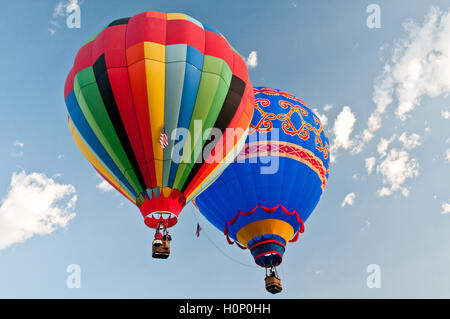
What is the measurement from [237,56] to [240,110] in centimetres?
151

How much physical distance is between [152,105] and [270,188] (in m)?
4.81

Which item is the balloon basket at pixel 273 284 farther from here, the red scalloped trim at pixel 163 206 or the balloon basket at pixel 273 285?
the red scalloped trim at pixel 163 206

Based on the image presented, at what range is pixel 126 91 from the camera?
10031mm

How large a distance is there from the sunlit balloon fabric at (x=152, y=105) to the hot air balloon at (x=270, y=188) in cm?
271

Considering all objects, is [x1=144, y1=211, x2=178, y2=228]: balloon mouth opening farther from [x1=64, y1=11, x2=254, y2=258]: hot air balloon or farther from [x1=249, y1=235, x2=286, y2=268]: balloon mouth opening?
[x1=249, y1=235, x2=286, y2=268]: balloon mouth opening

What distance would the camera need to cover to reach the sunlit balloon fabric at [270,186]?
43.2 feet

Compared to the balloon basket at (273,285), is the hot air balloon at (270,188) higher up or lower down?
higher up

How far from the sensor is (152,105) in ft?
32.8

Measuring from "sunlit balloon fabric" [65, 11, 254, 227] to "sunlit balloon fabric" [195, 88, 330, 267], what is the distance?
8.84 ft

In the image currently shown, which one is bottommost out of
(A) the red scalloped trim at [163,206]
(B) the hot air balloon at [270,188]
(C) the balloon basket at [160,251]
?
(C) the balloon basket at [160,251]

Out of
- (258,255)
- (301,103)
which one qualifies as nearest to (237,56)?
(301,103)

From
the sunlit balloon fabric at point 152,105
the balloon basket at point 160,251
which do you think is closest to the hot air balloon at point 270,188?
the sunlit balloon fabric at point 152,105

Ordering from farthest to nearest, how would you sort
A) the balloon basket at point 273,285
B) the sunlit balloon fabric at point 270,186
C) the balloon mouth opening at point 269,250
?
the sunlit balloon fabric at point 270,186
the balloon mouth opening at point 269,250
the balloon basket at point 273,285

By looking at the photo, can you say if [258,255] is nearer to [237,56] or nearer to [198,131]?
[198,131]
